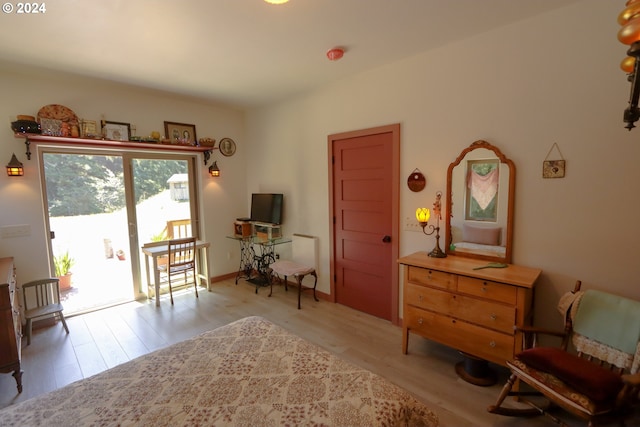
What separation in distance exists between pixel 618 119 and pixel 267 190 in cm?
398

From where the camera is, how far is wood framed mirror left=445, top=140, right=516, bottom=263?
2.45m

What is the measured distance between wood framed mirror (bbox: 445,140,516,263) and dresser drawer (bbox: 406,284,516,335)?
0.51 m

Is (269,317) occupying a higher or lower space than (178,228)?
lower

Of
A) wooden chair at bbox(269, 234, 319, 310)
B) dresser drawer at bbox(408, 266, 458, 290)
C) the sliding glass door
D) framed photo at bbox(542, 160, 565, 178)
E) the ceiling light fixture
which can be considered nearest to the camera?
framed photo at bbox(542, 160, 565, 178)

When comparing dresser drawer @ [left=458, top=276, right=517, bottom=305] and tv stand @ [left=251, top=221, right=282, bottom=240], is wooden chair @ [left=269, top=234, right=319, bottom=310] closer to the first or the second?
tv stand @ [left=251, top=221, right=282, bottom=240]

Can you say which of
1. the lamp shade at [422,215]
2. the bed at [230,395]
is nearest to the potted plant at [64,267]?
the bed at [230,395]

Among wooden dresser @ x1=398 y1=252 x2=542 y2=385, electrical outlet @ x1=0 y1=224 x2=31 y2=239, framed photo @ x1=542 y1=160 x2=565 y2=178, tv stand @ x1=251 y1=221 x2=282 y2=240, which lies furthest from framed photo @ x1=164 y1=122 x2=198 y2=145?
framed photo @ x1=542 y1=160 x2=565 y2=178

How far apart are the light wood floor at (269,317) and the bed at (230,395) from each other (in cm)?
95

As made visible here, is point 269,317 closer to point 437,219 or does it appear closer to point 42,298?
point 437,219

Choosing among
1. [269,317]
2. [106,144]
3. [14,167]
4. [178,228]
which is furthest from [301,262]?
[14,167]

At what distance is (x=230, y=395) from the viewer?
1331 millimetres

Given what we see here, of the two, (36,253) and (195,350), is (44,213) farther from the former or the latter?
(195,350)

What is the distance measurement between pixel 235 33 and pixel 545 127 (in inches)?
98.8

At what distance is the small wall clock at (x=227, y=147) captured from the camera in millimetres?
4741
